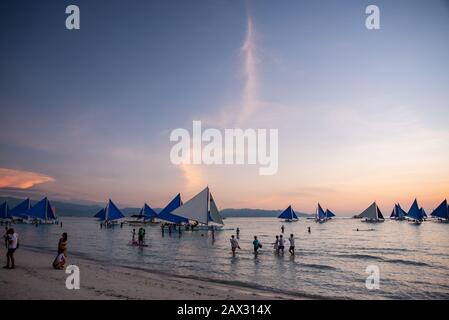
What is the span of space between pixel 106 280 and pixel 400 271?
20742mm

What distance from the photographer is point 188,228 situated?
61656 millimetres

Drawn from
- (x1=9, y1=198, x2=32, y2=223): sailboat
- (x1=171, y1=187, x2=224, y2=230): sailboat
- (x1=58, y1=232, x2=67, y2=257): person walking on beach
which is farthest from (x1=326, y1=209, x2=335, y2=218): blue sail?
(x1=58, y1=232, x2=67, y2=257): person walking on beach

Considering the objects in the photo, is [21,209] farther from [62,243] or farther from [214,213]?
[62,243]

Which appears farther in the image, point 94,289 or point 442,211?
point 442,211

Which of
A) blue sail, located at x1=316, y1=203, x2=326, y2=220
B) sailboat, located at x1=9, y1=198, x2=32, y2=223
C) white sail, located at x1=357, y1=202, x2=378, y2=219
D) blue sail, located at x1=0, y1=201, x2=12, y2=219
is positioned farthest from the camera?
blue sail, located at x1=316, y1=203, x2=326, y2=220

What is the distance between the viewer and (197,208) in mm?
48312

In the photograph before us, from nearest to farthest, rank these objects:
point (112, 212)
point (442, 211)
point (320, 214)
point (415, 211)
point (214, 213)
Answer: point (214, 213) < point (112, 212) < point (442, 211) < point (415, 211) < point (320, 214)

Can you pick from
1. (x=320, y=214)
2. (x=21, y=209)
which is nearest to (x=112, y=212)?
(x=21, y=209)

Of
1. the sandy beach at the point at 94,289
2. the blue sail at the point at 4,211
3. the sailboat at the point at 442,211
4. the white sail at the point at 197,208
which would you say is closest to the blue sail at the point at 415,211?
the sailboat at the point at 442,211

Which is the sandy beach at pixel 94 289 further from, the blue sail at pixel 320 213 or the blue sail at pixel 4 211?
the blue sail at pixel 320 213

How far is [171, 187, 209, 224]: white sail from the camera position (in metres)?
47.9

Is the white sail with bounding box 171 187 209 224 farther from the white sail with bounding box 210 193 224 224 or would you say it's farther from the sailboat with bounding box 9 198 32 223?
the sailboat with bounding box 9 198 32 223

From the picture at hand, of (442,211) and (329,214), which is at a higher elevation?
(442,211)
